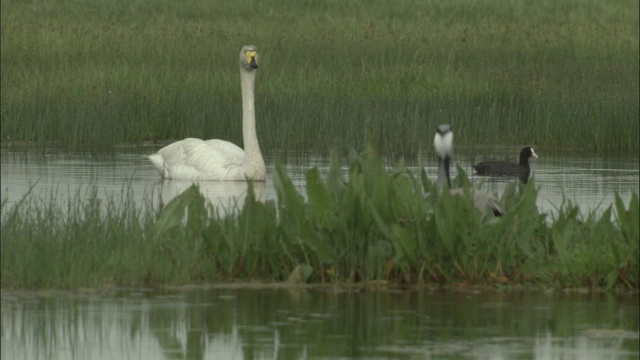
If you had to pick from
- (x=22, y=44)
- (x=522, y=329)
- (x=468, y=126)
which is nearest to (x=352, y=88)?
(x=468, y=126)

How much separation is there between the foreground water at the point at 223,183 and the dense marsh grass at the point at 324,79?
79 cm

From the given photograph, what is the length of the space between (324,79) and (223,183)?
24.0ft

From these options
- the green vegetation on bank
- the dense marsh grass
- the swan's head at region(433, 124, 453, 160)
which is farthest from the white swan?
the green vegetation on bank

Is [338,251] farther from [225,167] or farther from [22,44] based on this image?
[22,44]

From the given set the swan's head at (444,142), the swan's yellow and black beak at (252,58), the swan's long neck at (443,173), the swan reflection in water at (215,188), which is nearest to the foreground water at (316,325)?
the swan's long neck at (443,173)

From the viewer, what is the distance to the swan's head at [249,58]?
16344 mm

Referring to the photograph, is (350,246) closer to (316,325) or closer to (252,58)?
(316,325)

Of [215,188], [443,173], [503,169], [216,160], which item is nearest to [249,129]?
[216,160]

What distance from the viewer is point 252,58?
53.8ft

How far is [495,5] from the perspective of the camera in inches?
1415

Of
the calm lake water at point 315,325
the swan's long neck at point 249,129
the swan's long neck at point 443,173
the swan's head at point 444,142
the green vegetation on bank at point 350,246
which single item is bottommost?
the calm lake water at point 315,325

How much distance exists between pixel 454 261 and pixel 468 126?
10972 mm

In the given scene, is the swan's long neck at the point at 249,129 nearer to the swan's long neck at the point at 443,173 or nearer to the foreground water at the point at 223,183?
the foreground water at the point at 223,183

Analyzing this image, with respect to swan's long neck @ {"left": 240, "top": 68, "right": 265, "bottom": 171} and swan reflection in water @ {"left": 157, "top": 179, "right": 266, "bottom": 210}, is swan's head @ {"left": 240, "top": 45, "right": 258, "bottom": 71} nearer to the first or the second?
swan's long neck @ {"left": 240, "top": 68, "right": 265, "bottom": 171}
